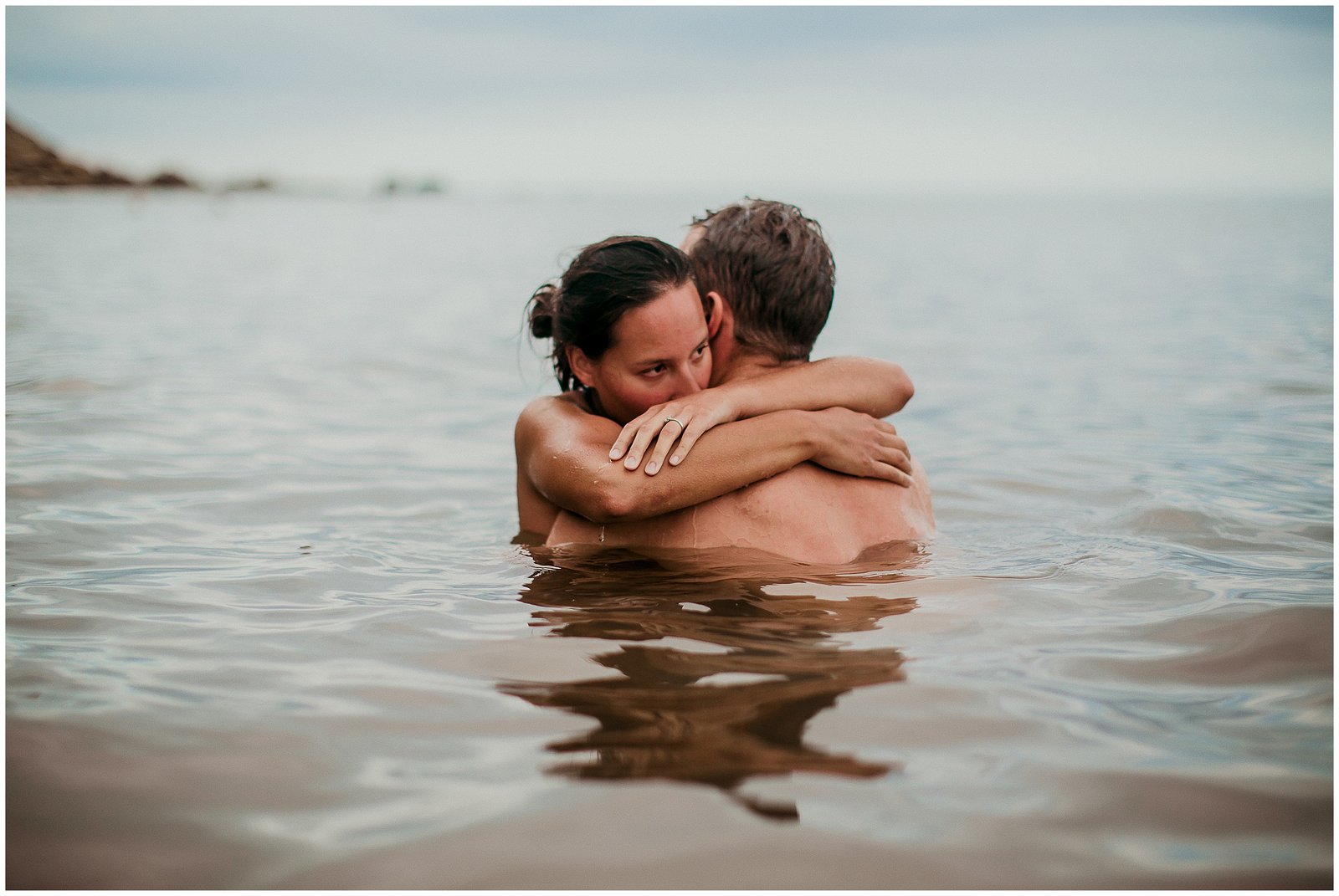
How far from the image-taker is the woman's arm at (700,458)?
3598 millimetres

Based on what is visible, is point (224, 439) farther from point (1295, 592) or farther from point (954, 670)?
point (1295, 592)

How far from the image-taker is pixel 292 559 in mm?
4258

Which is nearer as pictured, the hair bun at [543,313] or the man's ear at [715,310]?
the man's ear at [715,310]

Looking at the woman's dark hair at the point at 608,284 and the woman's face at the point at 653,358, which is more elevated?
the woman's dark hair at the point at 608,284

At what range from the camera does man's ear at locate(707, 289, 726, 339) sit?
13.2 feet

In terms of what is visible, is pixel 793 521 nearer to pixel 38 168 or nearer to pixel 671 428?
pixel 671 428

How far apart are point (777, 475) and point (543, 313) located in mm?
1207

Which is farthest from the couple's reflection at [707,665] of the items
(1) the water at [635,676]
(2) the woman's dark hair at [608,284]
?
(2) the woman's dark hair at [608,284]

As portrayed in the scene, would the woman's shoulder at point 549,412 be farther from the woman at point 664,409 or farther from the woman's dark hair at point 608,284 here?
the woman's dark hair at point 608,284

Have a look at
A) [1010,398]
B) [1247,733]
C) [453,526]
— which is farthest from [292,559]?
[1010,398]

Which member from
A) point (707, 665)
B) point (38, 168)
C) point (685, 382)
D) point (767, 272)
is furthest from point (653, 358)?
point (38, 168)

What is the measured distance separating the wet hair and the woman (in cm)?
13

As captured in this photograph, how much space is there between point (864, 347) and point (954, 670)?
10.5 m

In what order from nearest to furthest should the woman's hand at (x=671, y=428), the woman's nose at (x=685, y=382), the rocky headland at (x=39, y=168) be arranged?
the woman's hand at (x=671, y=428)
the woman's nose at (x=685, y=382)
the rocky headland at (x=39, y=168)
